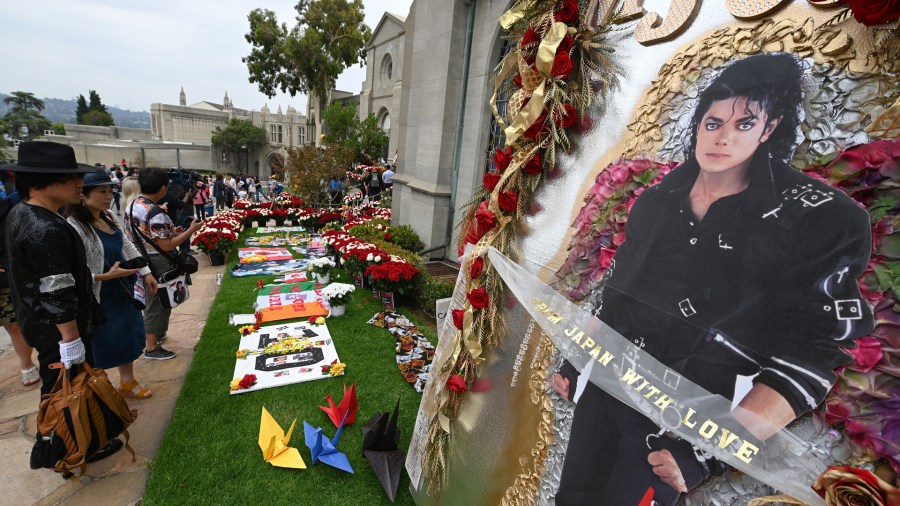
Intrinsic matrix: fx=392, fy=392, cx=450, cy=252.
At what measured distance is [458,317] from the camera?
2.37 meters

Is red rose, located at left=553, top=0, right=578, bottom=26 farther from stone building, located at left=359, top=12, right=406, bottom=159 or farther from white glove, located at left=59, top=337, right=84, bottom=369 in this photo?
stone building, located at left=359, top=12, right=406, bottom=159

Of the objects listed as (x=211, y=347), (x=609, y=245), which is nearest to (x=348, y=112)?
(x=211, y=347)

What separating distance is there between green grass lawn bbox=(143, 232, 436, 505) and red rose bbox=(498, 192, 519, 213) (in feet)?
7.95

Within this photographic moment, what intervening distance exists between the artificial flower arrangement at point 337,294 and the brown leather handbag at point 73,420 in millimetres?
3211

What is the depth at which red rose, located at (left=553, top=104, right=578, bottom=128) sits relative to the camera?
73.3 inches

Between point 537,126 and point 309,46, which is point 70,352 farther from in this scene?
point 309,46

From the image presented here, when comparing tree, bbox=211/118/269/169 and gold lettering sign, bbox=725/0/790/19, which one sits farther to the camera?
tree, bbox=211/118/269/169

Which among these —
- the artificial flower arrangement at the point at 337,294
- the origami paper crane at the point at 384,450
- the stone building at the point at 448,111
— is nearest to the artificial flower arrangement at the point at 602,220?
the origami paper crane at the point at 384,450

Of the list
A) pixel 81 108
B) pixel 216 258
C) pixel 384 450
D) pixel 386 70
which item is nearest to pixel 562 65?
pixel 384 450

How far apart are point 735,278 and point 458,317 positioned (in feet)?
4.77

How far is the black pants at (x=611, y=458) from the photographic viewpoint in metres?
1.37

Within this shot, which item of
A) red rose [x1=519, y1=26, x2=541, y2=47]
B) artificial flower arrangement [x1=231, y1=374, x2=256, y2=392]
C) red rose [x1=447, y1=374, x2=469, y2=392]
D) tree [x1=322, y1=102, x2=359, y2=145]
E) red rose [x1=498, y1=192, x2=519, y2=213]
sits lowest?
artificial flower arrangement [x1=231, y1=374, x2=256, y2=392]

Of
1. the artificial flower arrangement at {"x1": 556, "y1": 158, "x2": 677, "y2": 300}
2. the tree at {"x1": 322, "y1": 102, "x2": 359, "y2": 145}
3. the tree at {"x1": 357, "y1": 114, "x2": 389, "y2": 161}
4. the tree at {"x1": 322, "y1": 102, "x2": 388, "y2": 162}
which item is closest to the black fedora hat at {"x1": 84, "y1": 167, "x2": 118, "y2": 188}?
the artificial flower arrangement at {"x1": 556, "y1": 158, "x2": 677, "y2": 300}

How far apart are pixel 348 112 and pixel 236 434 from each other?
83.7ft
